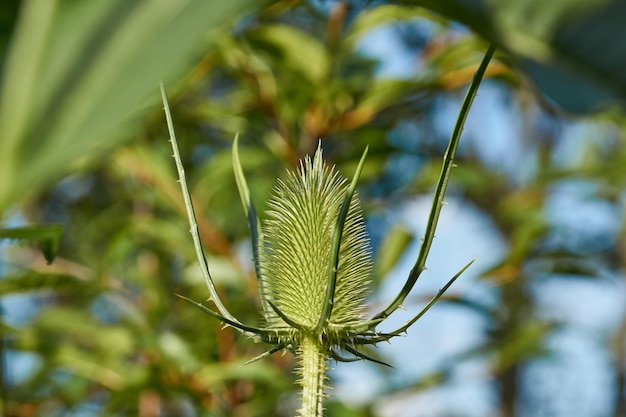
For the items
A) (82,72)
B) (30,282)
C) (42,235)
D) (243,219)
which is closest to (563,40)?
(82,72)

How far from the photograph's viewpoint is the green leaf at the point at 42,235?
1.06ft

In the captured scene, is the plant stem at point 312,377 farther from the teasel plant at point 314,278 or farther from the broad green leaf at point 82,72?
the broad green leaf at point 82,72

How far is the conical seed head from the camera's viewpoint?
254 mm

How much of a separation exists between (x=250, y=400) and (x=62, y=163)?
835mm

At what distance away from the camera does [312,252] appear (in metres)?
0.26

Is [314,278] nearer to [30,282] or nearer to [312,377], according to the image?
[312,377]

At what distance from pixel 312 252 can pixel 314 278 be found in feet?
0.03

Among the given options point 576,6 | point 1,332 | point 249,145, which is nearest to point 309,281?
point 576,6

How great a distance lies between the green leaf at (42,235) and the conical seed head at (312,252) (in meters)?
0.11

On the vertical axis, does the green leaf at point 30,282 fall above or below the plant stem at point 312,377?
above

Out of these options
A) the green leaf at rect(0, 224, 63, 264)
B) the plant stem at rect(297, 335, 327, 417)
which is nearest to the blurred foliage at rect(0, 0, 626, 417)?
the green leaf at rect(0, 224, 63, 264)

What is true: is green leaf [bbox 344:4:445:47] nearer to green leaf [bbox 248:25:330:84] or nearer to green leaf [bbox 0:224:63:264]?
green leaf [bbox 248:25:330:84]

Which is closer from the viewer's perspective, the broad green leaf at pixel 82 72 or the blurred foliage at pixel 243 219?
the broad green leaf at pixel 82 72

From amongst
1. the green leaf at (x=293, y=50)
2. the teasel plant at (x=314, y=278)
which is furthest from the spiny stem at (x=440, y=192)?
the green leaf at (x=293, y=50)
